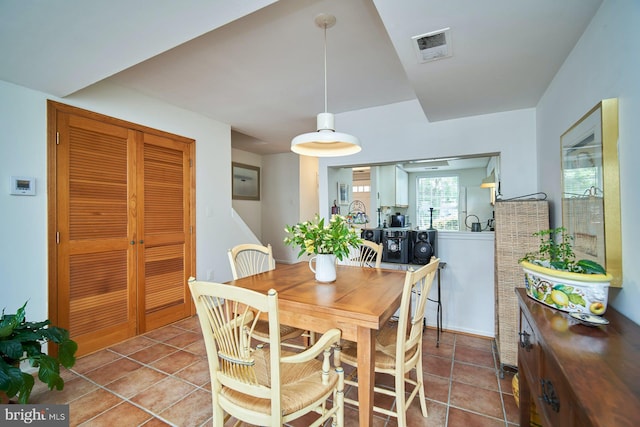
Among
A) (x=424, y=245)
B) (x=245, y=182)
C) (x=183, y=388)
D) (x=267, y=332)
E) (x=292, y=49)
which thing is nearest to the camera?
(x=267, y=332)

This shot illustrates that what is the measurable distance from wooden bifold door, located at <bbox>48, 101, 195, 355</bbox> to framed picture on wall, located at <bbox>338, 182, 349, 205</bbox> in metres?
1.81

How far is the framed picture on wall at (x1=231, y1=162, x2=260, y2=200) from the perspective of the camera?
18.4 feet

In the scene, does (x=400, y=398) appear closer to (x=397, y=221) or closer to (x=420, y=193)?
(x=397, y=221)

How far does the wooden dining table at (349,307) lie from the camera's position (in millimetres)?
1333

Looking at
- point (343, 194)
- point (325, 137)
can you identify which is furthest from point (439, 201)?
point (325, 137)

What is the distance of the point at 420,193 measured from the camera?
369cm

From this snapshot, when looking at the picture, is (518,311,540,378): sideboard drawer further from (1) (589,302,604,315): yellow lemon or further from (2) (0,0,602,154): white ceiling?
(2) (0,0,602,154): white ceiling

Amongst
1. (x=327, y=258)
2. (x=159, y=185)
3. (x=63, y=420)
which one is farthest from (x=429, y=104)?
(x=63, y=420)

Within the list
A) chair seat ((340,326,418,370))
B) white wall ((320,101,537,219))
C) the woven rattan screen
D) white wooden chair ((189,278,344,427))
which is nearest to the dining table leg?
white wooden chair ((189,278,344,427))

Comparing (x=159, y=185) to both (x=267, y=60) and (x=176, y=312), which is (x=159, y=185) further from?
(x=267, y=60)

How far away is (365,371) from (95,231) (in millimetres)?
2611

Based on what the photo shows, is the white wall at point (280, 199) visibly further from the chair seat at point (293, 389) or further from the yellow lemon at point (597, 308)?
the yellow lemon at point (597, 308)

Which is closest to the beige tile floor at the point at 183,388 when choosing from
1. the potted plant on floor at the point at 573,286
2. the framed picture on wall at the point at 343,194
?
the potted plant on floor at the point at 573,286

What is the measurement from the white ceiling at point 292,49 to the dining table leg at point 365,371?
154cm
